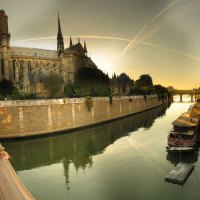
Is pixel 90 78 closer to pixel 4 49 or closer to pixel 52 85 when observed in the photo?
pixel 4 49

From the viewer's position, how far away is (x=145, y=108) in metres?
73.8

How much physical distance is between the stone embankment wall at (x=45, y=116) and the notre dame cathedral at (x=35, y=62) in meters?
19.6

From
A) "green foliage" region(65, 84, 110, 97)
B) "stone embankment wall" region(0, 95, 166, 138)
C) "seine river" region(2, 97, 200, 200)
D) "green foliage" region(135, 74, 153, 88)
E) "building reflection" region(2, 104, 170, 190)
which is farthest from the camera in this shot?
"green foliage" region(135, 74, 153, 88)

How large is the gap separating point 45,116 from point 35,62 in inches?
2041

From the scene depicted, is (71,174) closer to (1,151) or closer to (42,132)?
(1,151)

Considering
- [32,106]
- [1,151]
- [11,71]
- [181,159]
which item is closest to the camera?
[1,151]

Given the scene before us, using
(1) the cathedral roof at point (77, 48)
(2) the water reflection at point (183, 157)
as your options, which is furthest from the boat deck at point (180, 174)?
(1) the cathedral roof at point (77, 48)

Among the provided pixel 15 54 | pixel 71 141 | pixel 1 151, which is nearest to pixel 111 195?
pixel 1 151

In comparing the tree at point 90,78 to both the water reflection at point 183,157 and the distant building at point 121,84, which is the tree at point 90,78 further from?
the water reflection at point 183,157

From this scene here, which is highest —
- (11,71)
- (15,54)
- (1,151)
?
(15,54)

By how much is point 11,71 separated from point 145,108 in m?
36.7

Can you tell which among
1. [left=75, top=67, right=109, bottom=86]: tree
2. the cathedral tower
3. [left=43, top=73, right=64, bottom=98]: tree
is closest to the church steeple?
[left=75, top=67, right=109, bottom=86]: tree

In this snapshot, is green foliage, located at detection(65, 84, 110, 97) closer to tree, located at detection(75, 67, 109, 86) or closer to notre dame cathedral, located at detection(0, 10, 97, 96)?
notre dame cathedral, located at detection(0, 10, 97, 96)

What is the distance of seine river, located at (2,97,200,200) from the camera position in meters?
15.7
